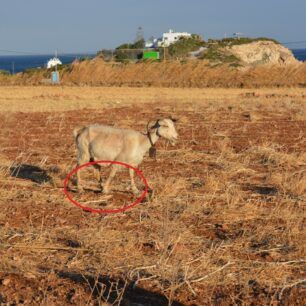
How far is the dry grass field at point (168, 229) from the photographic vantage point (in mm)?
5691

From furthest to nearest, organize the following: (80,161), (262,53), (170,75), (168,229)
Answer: (262,53), (170,75), (80,161), (168,229)

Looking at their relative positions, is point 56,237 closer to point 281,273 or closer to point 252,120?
point 281,273

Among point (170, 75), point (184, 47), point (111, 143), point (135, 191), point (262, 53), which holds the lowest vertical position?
point (135, 191)

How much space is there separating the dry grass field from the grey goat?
0.58m

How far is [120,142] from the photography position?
9492 mm

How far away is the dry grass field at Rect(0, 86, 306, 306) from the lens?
5.69 meters

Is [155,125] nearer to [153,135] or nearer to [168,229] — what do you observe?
[153,135]

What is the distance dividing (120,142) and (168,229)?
8.17 ft

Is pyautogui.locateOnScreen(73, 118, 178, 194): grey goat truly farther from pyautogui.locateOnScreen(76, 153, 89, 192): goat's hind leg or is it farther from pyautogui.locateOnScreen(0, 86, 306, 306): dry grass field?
pyautogui.locateOnScreen(0, 86, 306, 306): dry grass field

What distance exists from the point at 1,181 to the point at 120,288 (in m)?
5.07

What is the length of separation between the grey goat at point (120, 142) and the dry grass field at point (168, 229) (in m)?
0.58

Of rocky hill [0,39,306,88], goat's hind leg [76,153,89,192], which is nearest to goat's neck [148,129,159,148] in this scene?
goat's hind leg [76,153,89,192]

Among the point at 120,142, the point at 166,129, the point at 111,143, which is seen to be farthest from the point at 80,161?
the point at 166,129

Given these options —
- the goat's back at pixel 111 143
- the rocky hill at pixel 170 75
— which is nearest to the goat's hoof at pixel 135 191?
the goat's back at pixel 111 143
